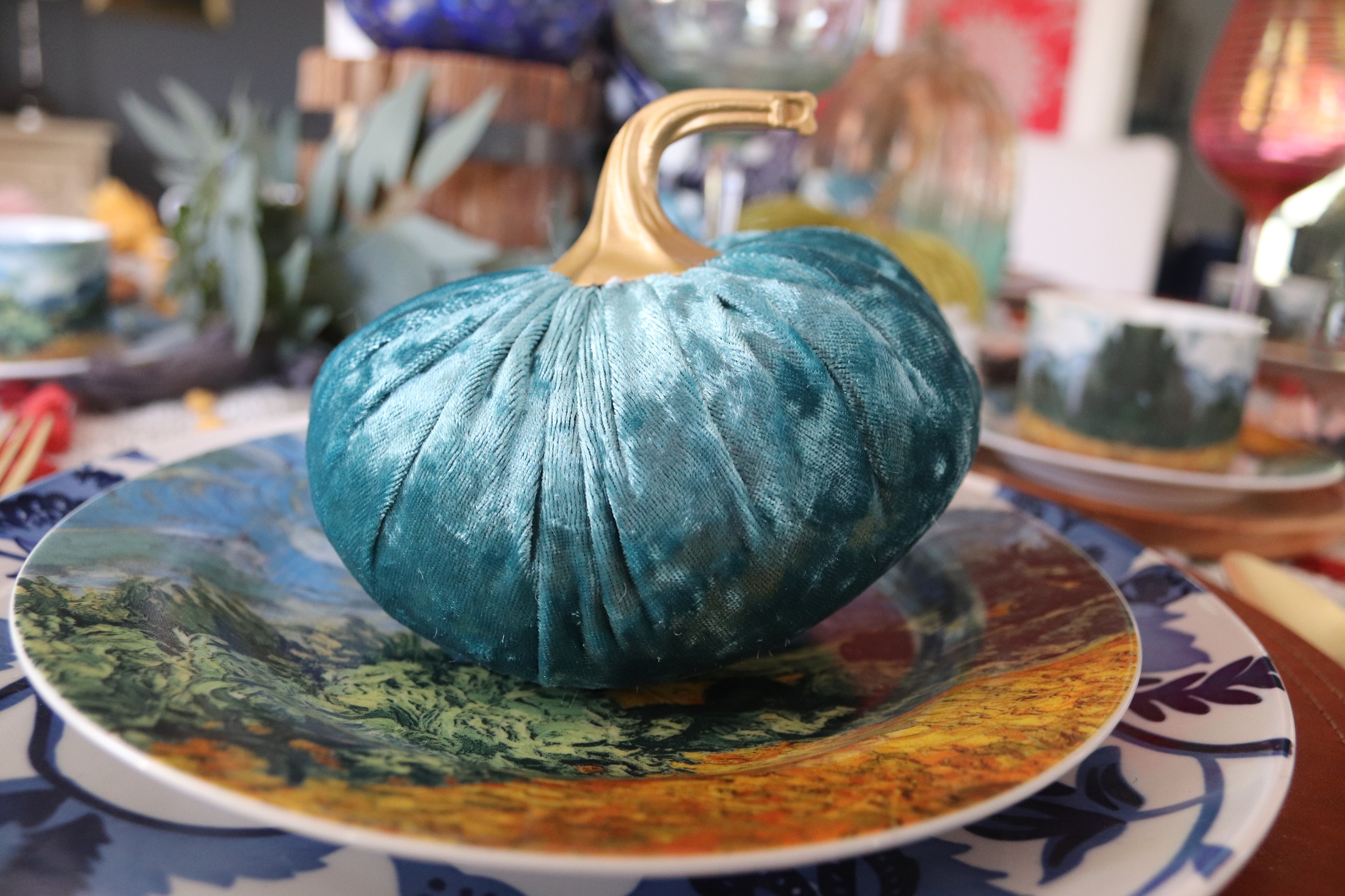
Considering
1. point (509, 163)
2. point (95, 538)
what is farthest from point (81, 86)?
point (95, 538)

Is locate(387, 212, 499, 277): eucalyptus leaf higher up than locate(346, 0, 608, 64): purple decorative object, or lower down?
lower down

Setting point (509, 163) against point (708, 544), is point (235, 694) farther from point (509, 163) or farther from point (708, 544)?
point (509, 163)

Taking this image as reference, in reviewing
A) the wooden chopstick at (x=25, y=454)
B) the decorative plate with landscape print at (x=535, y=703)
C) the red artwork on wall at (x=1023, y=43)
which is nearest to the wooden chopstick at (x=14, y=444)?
the wooden chopstick at (x=25, y=454)

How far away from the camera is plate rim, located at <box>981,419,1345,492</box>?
434 mm

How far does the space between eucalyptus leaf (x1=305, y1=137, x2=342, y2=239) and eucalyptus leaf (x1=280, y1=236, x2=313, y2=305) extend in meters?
0.04

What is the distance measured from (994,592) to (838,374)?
0.33 feet

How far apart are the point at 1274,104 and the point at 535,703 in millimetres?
588

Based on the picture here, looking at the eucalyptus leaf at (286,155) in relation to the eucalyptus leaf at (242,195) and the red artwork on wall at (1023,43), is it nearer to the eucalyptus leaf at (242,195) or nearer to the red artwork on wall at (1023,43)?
the eucalyptus leaf at (242,195)

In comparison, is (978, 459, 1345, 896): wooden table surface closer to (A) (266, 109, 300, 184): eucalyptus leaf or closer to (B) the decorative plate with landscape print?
(B) the decorative plate with landscape print

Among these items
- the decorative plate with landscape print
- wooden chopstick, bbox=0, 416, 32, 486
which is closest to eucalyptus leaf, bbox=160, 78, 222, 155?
wooden chopstick, bbox=0, 416, 32, 486

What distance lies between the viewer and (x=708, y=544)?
0.21m

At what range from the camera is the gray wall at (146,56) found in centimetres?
320

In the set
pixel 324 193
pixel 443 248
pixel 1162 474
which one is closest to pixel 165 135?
pixel 324 193

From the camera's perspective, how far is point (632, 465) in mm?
213
